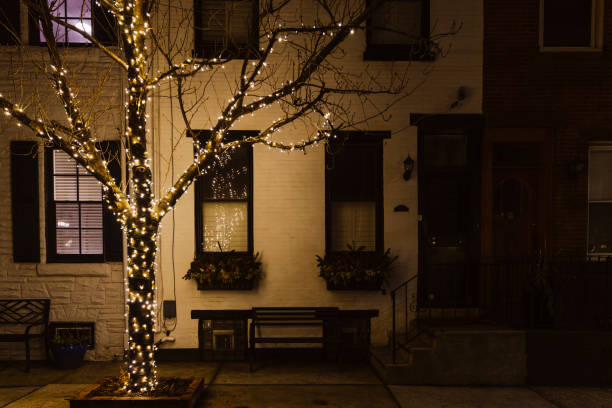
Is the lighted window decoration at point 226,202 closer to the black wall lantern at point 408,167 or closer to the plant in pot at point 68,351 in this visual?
the plant in pot at point 68,351

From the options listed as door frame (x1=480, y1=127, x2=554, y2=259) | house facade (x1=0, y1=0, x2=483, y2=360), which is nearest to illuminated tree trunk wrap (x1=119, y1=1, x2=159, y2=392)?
house facade (x1=0, y1=0, x2=483, y2=360)

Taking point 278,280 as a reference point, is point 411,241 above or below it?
above

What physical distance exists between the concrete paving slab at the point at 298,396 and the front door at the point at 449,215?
216 cm

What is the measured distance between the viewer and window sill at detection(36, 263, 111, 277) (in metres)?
6.89

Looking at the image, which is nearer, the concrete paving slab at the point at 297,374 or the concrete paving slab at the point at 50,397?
the concrete paving slab at the point at 50,397

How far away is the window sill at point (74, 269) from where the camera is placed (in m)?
6.89

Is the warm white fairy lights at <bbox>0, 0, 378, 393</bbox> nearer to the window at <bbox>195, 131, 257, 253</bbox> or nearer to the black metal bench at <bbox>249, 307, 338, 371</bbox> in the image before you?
the black metal bench at <bbox>249, 307, 338, 371</bbox>

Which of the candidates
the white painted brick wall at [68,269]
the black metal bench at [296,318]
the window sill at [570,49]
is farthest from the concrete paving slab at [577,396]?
the white painted brick wall at [68,269]

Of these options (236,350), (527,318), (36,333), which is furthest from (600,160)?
(36,333)

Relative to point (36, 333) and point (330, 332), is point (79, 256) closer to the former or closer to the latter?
point (36, 333)

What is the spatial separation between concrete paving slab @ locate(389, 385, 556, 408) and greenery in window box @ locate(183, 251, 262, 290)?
2.71 metres

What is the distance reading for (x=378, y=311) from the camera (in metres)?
6.99

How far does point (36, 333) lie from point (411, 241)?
6433 millimetres

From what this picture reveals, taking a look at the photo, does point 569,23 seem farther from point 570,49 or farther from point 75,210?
point 75,210
